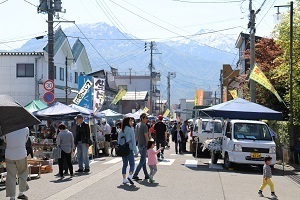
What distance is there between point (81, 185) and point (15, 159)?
2.93 metres

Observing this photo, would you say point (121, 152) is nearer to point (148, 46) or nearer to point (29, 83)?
point (29, 83)

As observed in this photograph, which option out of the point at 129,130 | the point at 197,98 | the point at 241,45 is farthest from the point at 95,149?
the point at 241,45

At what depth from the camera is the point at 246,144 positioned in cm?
1728

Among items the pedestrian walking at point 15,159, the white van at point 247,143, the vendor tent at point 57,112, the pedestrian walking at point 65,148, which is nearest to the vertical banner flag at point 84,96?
the vendor tent at point 57,112

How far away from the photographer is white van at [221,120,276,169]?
17.3 meters

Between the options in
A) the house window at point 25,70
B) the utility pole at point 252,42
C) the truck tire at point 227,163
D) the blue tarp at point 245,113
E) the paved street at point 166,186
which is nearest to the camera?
the paved street at point 166,186

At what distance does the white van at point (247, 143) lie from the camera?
17266mm

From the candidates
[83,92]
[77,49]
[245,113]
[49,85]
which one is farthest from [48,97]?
[77,49]

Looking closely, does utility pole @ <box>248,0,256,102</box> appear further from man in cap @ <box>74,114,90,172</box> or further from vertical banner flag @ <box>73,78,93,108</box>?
man in cap @ <box>74,114,90,172</box>

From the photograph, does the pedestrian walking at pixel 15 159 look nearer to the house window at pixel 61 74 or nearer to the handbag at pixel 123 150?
the handbag at pixel 123 150

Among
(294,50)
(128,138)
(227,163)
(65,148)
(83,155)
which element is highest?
(294,50)

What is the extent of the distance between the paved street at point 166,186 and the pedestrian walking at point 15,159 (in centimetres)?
78

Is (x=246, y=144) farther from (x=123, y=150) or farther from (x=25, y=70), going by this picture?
(x=25, y=70)

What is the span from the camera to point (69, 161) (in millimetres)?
14484
